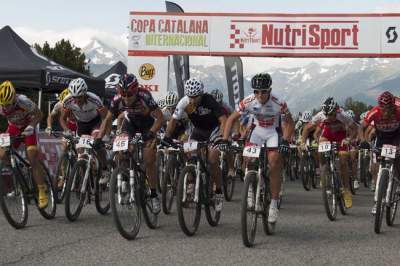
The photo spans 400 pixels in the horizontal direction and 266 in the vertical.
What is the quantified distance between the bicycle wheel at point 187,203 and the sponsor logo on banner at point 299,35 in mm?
12308

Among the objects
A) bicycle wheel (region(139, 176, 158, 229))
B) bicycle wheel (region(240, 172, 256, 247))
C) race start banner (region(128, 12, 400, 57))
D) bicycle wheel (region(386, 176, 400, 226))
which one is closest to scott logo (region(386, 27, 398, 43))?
race start banner (region(128, 12, 400, 57))

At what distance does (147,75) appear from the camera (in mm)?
19969

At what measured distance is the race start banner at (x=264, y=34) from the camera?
18.7 m

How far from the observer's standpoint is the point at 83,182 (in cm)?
831

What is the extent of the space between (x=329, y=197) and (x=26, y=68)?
821 centimetres

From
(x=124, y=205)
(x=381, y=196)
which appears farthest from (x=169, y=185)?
(x=381, y=196)

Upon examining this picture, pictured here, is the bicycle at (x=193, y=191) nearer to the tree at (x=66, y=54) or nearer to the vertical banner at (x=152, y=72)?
the vertical banner at (x=152, y=72)

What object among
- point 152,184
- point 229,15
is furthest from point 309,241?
point 229,15

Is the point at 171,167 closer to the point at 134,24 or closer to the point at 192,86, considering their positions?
the point at 192,86

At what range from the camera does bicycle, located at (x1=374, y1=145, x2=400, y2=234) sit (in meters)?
7.68

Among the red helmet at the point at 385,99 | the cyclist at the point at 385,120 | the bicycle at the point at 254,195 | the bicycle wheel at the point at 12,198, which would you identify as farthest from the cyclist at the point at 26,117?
the red helmet at the point at 385,99

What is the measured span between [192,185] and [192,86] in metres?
1.46

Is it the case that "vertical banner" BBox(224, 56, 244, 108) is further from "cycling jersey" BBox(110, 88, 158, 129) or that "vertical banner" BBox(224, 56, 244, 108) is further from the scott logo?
"cycling jersey" BBox(110, 88, 158, 129)

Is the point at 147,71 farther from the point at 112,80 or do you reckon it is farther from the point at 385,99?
the point at 385,99
